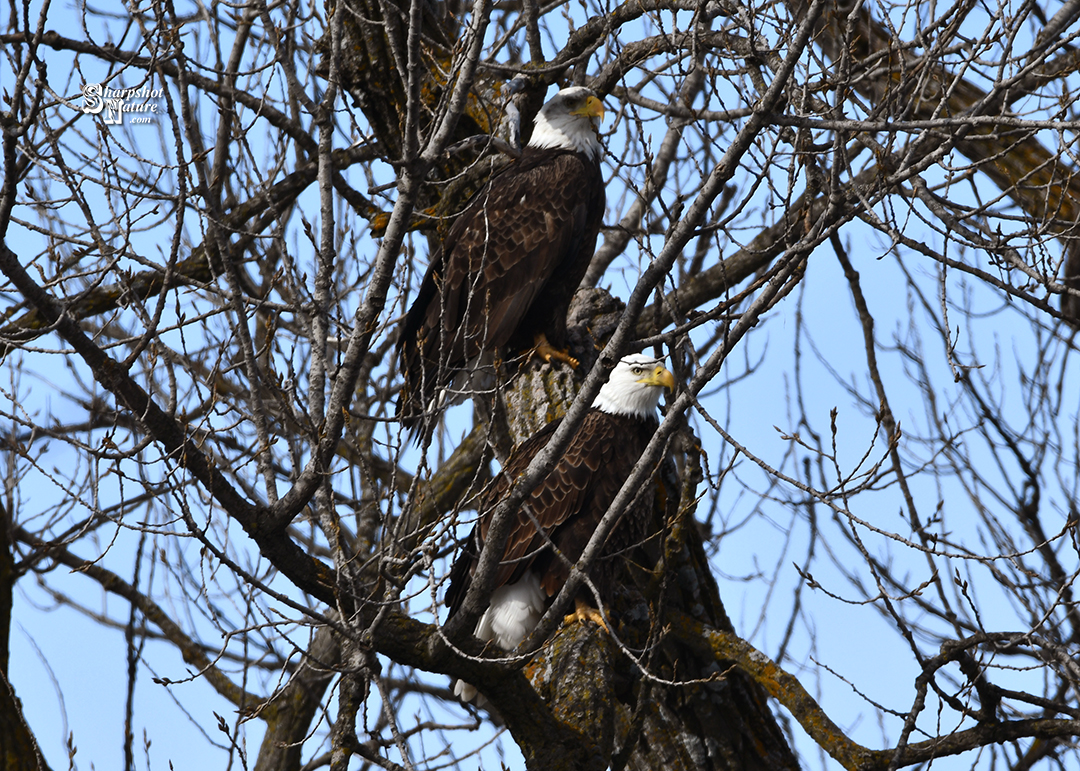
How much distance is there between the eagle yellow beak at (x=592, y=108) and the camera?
517 centimetres

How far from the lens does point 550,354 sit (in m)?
4.93

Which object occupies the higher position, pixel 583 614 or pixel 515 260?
pixel 515 260

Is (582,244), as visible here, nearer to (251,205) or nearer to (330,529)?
(251,205)

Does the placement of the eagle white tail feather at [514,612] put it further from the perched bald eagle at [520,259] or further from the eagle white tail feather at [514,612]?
the perched bald eagle at [520,259]

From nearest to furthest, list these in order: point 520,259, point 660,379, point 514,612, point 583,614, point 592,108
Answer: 1. point 583,614
2. point 514,612
3. point 660,379
4. point 520,259
5. point 592,108

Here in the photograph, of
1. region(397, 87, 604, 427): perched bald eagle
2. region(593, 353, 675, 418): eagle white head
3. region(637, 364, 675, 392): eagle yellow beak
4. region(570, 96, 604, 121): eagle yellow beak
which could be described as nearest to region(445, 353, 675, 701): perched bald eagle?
region(593, 353, 675, 418): eagle white head

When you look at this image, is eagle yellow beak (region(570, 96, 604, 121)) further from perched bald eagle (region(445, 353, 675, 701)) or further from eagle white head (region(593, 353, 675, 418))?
perched bald eagle (region(445, 353, 675, 701))

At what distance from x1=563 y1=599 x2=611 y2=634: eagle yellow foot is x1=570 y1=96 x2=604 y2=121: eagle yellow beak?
245 centimetres

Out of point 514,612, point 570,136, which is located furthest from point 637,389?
point 570,136

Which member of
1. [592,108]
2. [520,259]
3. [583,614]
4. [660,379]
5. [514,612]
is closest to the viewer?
[583,614]

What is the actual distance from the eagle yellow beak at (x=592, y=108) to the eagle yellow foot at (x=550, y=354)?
3.90 ft

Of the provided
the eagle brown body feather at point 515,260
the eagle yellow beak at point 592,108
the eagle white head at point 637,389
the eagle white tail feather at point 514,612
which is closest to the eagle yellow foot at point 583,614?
the eagle white tail feather at point 514,612

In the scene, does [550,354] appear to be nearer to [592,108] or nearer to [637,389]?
[637,389]

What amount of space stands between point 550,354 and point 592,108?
129 centimetres
